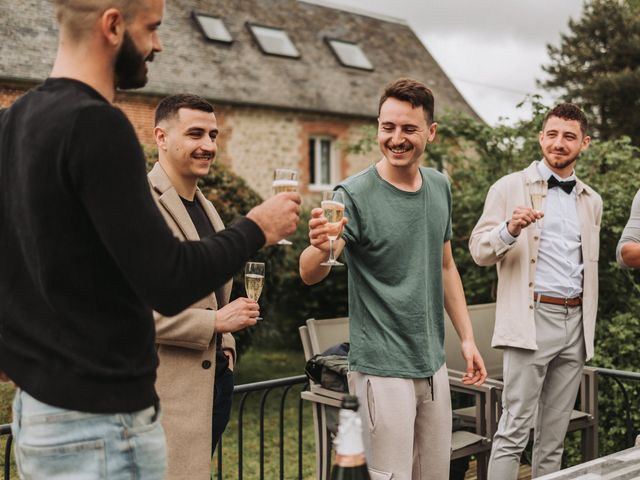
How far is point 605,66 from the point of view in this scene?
28828 mm

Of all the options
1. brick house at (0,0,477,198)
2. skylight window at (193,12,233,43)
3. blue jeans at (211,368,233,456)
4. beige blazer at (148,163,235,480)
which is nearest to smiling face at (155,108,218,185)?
beige blazer at (148,163,235,480)

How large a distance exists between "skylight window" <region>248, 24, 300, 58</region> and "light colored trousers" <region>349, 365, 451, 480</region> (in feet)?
58.8

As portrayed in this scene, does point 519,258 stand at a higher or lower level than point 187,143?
lower

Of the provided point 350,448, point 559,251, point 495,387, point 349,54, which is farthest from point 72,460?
point 349,54

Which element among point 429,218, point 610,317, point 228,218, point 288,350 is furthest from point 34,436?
point 288,350

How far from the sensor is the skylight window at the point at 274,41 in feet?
67.2

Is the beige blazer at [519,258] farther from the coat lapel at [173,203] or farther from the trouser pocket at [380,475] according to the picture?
the coat lapel at [173,203]

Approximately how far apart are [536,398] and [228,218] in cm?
529

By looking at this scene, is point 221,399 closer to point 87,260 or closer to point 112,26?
point 87,260

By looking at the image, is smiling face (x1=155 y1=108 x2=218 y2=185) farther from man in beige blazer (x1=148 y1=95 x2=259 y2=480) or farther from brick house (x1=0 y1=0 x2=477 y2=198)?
brick house (x1=0 y1=0 x2=477 y2=198)

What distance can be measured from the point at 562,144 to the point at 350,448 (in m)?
3.36

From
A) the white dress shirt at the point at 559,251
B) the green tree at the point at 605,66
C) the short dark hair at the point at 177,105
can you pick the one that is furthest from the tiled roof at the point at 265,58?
the short dark hair at the point at 177,105

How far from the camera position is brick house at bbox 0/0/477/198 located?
1697 centimetres

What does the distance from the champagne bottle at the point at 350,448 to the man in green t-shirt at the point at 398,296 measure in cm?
139
